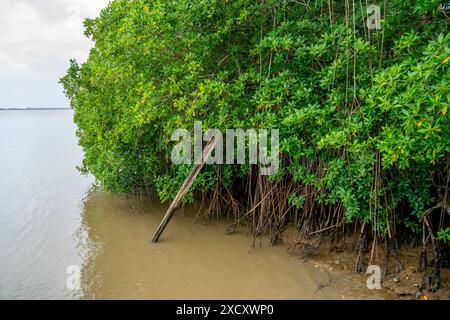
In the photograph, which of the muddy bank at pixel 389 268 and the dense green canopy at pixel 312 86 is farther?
the muddy bank at pixel 389 268

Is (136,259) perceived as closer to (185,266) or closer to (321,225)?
(185,266)

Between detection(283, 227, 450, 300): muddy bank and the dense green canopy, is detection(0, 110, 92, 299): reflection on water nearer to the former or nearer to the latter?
the dense green canopy

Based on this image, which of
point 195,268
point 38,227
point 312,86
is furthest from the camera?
point 38,227

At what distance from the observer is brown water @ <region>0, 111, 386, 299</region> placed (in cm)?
384

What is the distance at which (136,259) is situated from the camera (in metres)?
4.59

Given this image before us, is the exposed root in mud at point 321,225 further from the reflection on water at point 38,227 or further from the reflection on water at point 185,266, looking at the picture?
the reflection on water at point 38,227

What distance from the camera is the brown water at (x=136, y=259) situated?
3842 mm

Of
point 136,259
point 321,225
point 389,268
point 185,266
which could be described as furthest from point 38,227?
point 389,268

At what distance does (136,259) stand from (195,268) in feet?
2.43

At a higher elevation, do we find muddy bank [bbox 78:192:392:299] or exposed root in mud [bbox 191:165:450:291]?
exposed root in mud [bbox 191:165:450:291]

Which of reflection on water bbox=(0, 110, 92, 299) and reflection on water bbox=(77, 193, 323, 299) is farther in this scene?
reflection on water bbox=(0, 110, 92, 299)

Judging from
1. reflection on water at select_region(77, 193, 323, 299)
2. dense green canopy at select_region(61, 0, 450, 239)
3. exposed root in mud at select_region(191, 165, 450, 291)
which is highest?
dense green canopy at select_region(61, 0, 450, 239)

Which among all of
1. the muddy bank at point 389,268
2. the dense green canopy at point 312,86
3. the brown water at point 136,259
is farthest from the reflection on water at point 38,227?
the muddy bank at point 389,268

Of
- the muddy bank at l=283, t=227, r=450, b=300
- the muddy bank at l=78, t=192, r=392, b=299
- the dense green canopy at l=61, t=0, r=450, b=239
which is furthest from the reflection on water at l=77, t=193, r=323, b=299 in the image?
the dense green canopy at l=61, t=0, r=450, b=239
